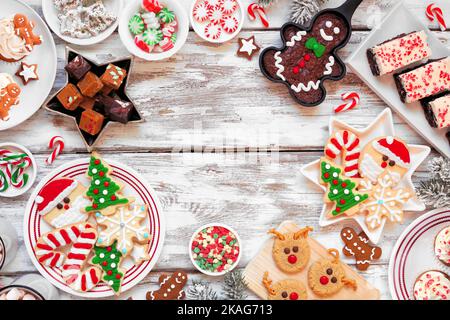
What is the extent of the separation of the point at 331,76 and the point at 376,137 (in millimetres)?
296

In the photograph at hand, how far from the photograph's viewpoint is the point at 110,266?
2.08 meters

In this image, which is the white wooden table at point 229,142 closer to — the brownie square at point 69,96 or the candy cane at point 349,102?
the candy cane at point 349,102

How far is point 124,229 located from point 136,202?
0.37ft

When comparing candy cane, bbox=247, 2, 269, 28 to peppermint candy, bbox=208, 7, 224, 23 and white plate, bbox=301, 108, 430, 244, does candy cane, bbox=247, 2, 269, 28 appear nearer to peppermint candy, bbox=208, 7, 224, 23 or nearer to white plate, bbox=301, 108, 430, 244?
peppermint candy, bbox=208, 7, 224, 23

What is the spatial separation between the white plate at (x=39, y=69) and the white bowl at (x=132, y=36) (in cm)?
27

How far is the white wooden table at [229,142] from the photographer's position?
216cm

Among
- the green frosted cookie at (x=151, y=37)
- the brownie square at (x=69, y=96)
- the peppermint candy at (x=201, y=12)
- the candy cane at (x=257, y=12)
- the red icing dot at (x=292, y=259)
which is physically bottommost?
the red icing dot at (x=292, y=259)

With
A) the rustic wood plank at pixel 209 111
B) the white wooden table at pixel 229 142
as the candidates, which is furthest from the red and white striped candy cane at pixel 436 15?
the rustic wood plank at pixel 209 111

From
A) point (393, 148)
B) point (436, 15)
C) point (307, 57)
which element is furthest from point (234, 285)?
point (436, 15)

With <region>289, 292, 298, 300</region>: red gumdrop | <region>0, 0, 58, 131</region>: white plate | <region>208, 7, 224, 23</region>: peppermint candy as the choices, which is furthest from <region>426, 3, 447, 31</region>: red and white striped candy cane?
<region>0, 0, 58, 131</region>: white plate

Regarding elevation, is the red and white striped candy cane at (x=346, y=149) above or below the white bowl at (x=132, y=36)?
below

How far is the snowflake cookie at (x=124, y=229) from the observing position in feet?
6.85

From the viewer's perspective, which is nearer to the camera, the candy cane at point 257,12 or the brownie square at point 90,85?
the brownie square at point 90,85

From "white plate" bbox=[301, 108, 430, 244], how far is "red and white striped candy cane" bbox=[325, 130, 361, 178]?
1.1 inches
